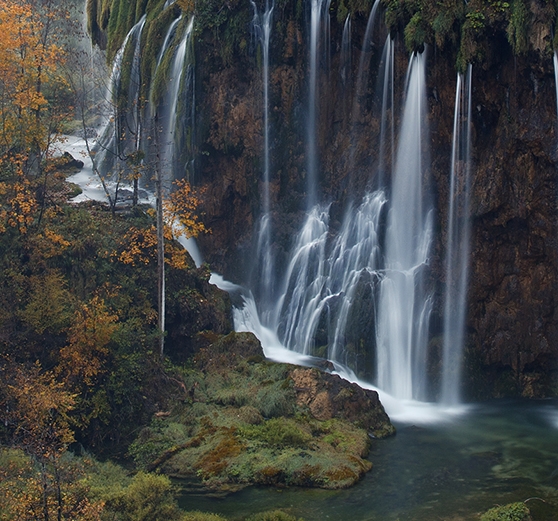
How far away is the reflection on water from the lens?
14.1 meters

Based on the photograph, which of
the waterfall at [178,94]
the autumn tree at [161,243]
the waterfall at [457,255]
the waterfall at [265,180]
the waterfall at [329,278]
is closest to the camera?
the autumn tree at [161,243]

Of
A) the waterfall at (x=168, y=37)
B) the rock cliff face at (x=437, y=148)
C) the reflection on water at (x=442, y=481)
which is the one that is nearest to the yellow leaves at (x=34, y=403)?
the reflection on water at (x=442, y=481)

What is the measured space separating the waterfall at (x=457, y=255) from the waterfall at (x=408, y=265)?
69 cm

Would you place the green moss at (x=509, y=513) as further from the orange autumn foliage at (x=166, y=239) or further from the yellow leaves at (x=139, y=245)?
the yellow leaves at (x=139, y=245)


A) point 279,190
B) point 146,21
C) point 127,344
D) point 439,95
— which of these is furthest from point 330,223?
point 146,21

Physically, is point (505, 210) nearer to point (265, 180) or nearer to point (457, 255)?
point (457, 255)

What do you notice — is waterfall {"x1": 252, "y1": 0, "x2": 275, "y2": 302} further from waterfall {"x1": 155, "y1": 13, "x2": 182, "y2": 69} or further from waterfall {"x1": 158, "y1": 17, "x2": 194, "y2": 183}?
waterfall {"x1": 155, "y1": 13, "x2": 182, "y2": 69}

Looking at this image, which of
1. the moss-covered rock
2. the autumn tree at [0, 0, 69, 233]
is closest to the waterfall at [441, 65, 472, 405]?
the moss-covered rock

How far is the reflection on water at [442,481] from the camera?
1412 cm

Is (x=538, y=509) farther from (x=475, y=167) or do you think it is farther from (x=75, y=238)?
(x=75, y=238)

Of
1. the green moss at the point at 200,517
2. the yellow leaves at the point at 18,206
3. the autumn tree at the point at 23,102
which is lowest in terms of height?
the green moss at the point at 200,517

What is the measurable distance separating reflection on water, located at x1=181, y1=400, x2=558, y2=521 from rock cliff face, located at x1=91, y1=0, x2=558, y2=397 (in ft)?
12.4

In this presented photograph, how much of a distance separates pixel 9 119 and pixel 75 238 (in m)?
4.24

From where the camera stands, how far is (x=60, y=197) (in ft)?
81.1
